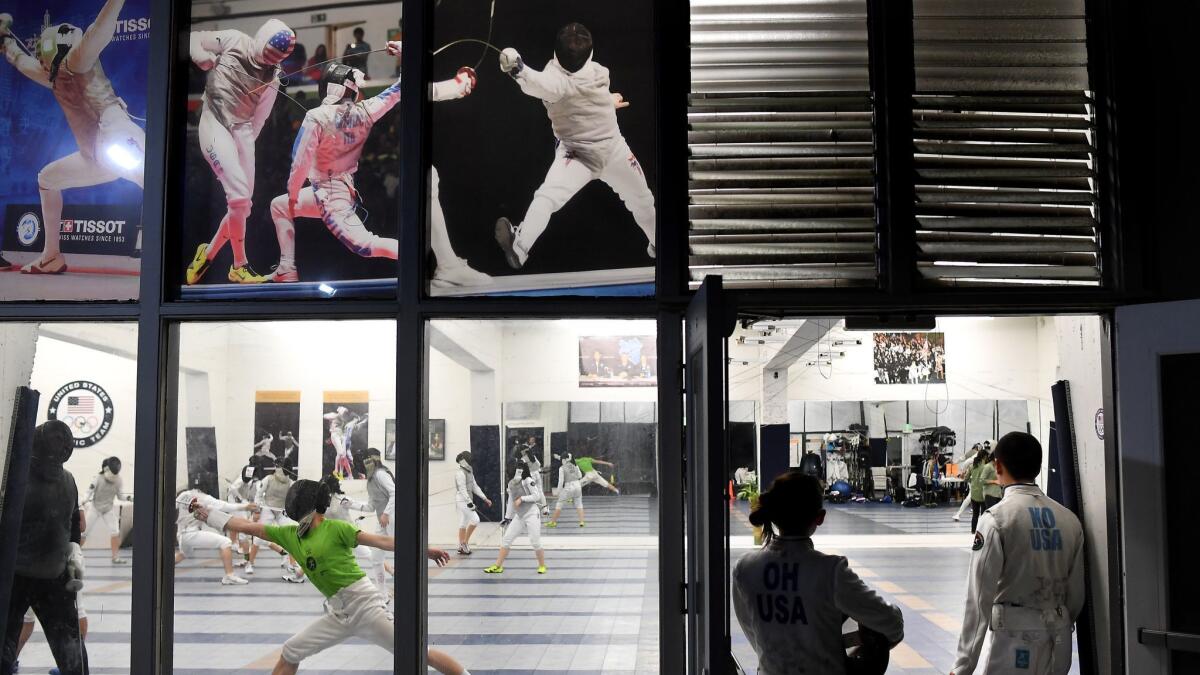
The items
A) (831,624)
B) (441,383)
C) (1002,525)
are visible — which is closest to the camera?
(831,624)

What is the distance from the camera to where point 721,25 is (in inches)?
139

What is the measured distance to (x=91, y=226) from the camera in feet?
12.1

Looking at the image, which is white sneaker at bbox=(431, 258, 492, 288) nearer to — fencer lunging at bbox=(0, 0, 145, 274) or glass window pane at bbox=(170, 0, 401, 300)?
glass window pane at bbox=(170, 0, 401, 300)

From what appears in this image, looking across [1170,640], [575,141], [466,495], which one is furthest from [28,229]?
[1170,640]

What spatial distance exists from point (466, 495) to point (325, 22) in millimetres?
2036

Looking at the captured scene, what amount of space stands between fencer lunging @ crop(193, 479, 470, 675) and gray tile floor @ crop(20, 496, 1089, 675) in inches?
1.8

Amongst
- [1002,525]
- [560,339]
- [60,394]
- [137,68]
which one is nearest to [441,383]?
[560,339]

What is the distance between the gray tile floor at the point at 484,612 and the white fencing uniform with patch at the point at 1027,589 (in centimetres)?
120

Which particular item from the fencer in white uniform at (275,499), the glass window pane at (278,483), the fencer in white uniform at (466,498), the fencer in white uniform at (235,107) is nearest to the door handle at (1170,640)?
the fencer in white uniform at (466,498)

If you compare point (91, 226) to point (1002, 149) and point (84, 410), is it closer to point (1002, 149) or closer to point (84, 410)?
point (84, 410)

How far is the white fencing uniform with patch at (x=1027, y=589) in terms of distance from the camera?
322 cm

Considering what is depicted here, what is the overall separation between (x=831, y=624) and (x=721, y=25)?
7.55 feet

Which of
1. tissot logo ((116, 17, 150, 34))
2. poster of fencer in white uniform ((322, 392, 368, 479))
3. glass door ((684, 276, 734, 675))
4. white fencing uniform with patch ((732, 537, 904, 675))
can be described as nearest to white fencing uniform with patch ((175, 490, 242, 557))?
poster of fencer in white uniform ((322, 392, 368, 479))

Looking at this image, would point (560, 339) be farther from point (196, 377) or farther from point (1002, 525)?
point (1002, 525)
